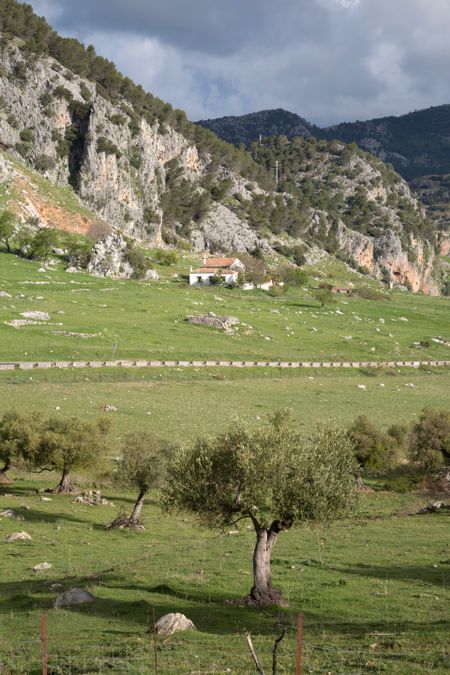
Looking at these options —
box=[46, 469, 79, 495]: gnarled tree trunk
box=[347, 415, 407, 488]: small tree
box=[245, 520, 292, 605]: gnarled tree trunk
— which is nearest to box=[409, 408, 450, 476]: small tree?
box=[347, 415, 407, 488]: small tree

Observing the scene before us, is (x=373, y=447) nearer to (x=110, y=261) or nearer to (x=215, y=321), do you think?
(x=215, y=321)

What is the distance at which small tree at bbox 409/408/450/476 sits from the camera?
50.4 meters

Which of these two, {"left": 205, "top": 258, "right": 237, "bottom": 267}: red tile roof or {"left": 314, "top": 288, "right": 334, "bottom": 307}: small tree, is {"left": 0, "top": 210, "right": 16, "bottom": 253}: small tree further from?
{"left": 314, "top": 288, "right": 334, "bottom": 307}: small tree

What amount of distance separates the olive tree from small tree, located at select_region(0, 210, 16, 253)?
122989mm

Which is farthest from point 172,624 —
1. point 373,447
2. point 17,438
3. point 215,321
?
point 215,321

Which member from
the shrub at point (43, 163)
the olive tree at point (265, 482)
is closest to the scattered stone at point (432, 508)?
the olive tree at point (265, 482)

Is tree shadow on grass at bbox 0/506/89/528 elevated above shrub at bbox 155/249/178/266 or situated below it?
below

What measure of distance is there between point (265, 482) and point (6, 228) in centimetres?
12647

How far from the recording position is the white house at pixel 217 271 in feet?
517

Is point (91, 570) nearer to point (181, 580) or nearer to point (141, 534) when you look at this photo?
point (181, 580)

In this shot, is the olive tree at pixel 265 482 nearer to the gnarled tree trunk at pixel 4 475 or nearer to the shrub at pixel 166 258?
the gnarled tree trunk at pixel 4 475

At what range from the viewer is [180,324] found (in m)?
110

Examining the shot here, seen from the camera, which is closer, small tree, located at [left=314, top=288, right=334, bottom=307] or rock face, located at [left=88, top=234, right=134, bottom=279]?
rock face, located at [left=88, top=234, right=134, bottom=279]

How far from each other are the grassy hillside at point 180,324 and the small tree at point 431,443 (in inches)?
1818
